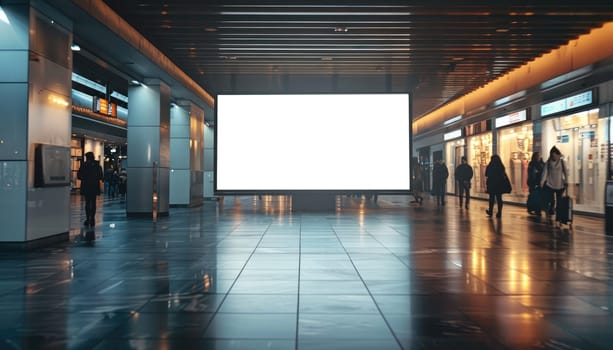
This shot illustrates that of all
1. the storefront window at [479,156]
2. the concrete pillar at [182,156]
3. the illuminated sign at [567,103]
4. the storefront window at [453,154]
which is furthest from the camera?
the storefront window at [453,154]

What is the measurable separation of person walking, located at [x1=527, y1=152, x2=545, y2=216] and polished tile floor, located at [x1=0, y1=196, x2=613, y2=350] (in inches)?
237

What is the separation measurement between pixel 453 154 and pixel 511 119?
9989 mm

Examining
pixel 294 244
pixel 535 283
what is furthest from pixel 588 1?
pixel 294 244

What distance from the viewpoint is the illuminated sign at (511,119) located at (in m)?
21.5

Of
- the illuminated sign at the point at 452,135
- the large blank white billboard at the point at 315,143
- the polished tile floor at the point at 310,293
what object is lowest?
the polished tile floor at the point at 310,293

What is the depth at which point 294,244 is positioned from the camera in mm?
9750

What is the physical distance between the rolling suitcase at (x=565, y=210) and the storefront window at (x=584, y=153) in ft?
14.1

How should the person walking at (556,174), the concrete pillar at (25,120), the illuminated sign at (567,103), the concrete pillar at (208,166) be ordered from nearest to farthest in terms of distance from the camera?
the concrete pillar at (25,120)
the person walking at (556,174)
the illuminated sign at (567,103)
the concrete pillar at (208,166)

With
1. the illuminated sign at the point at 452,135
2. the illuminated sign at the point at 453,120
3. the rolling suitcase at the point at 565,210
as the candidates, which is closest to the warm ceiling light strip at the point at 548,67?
the illuminated sign at the point at 453,120

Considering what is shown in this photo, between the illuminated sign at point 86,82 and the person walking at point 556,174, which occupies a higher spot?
the illuminated sign at point 86,82

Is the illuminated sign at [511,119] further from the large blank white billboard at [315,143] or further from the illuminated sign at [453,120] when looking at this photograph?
the large blank white billboard at [315,143]

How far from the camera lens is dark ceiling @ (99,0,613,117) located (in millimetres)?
10578

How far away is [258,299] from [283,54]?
33.6ft

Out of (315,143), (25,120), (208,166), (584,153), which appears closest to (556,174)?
(584,153)
